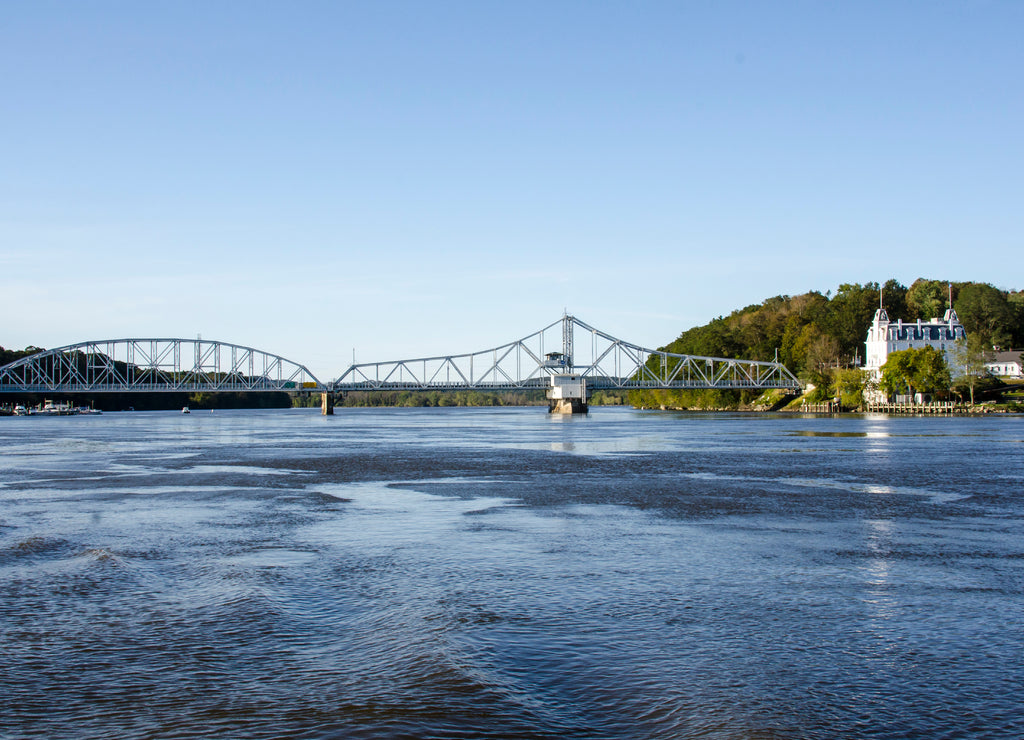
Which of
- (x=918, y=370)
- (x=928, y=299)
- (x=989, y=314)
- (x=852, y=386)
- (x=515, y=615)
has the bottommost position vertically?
(x=515, y=615)

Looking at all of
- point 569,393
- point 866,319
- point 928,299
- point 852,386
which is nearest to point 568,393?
point 569,393

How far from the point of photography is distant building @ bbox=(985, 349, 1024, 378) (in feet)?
505

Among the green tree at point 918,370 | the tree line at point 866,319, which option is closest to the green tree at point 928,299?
the tree line at point 866,319

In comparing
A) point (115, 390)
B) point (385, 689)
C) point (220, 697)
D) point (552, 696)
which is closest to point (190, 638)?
point (220, 697)

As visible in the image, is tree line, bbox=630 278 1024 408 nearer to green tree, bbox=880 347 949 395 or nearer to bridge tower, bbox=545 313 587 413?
green tree, bbox=880 347 949 395

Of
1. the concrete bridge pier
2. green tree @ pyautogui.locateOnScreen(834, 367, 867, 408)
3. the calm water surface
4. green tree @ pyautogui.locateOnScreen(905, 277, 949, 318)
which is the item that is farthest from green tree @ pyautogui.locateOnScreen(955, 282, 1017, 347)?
the calm water surface

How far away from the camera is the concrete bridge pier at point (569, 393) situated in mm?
172000

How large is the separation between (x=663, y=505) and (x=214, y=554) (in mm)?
14070

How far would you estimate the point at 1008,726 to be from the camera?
914 centimetres

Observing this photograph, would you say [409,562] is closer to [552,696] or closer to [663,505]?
[552,696]

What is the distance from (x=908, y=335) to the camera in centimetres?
15900

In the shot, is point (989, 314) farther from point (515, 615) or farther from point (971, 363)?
point (515, 615)

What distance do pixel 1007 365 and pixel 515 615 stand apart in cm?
16818

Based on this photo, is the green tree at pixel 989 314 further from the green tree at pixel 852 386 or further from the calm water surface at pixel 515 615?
the calm water surface at pixel 515 615
